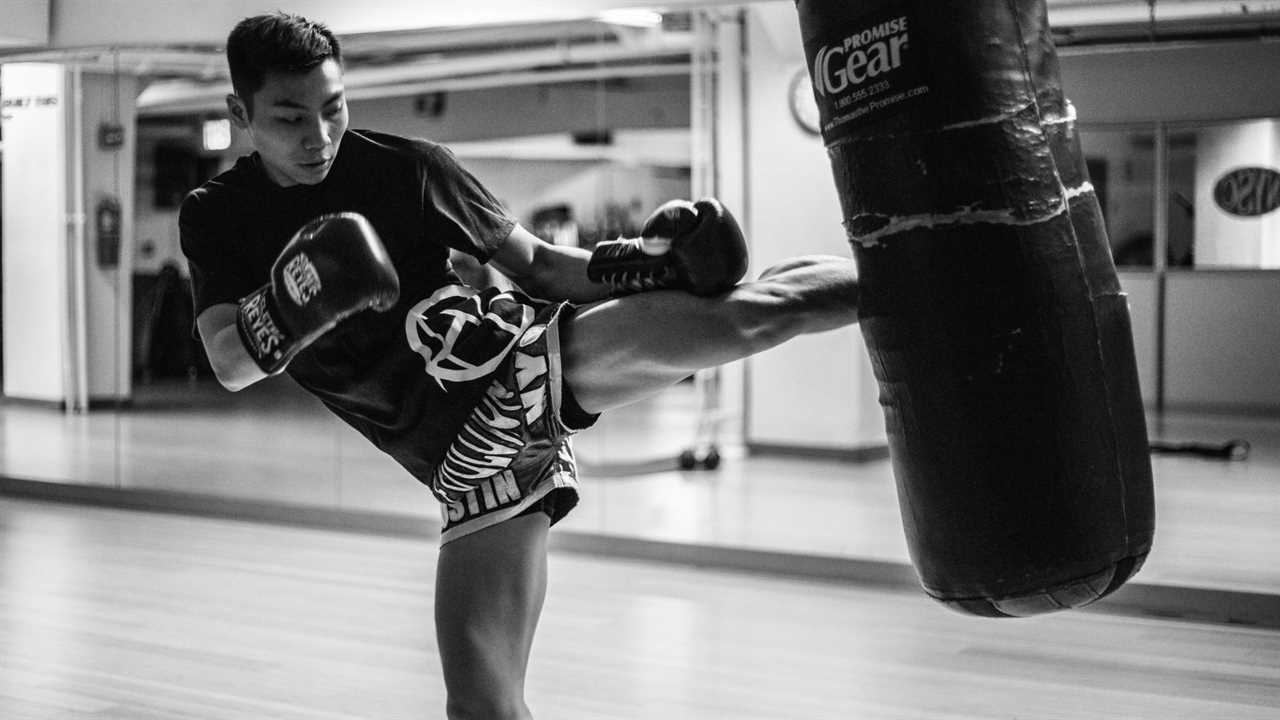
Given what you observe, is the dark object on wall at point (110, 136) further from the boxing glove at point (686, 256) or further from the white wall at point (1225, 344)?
the boxing glove at point (686, 256)

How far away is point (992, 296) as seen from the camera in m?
1.70

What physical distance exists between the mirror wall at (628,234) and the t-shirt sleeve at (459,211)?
3216mm

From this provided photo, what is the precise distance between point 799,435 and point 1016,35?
597 centimetres

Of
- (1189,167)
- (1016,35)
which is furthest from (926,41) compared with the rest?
(1189,167)

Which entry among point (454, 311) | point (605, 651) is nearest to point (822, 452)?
point (605, 651)

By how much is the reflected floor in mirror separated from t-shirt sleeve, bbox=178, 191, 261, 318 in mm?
3243

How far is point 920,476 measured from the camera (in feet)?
5.92

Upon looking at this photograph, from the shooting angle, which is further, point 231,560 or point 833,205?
point 833,205

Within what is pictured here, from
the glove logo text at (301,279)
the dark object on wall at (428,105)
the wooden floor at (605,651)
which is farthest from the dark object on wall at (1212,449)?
the glove logo text at (301,279)

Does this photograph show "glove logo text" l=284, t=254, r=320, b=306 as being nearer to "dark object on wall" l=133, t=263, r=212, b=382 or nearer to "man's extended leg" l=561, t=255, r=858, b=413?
"man's extended leg" l=561, t=255, r=858, b=413

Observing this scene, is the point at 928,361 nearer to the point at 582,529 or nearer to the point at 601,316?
the point at 601,316

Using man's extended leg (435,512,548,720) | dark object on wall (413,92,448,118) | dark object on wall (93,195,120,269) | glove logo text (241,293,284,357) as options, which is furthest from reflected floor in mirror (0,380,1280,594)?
glove logo text (241,293,284,357)

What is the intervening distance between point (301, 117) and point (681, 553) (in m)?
3.51

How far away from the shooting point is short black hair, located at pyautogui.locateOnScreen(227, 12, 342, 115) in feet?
6.26
